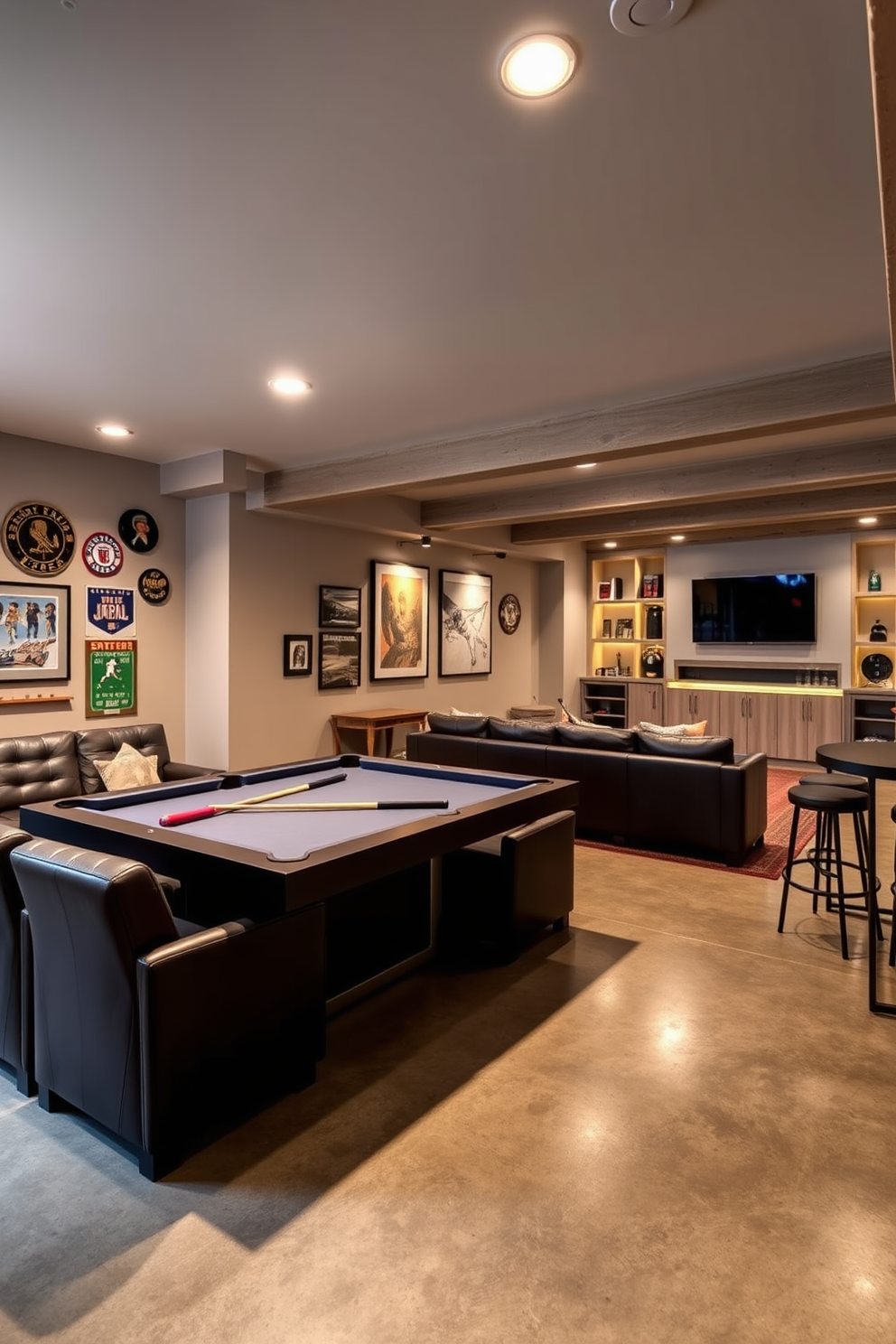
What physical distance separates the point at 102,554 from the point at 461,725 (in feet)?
9.69

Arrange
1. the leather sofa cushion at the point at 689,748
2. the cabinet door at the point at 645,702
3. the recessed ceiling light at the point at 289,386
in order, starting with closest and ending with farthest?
the recessed ceiling light at the point at 289,386 → the leather sofa cushion at the point at 689,748 → the cabinet door at the point at 645,702

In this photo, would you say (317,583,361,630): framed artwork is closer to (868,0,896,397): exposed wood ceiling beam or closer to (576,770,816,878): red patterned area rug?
(576,770,816,878): red patterned area rug

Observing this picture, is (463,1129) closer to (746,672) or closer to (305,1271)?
(305,1271)

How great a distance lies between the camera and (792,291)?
293cm

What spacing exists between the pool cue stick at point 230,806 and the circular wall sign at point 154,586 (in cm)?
290

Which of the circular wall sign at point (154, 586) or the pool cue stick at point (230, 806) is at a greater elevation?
the circular wall sign at point (154, 586)

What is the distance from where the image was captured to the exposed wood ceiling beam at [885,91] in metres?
0.81

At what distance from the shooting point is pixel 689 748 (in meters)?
5.01

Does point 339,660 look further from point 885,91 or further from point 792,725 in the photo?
point 885,91

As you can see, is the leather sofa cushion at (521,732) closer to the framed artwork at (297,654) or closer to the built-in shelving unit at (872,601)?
the framed artwork at (297,654)

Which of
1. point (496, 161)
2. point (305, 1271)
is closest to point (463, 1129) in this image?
point (305, 1271)

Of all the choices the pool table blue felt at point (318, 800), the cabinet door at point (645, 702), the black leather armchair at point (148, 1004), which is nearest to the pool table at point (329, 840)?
the pool table blue felt at point (318, 800)

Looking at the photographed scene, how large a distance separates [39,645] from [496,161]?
14.4ft

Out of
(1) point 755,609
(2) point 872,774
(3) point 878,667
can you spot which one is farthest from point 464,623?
(2) point 872,774
